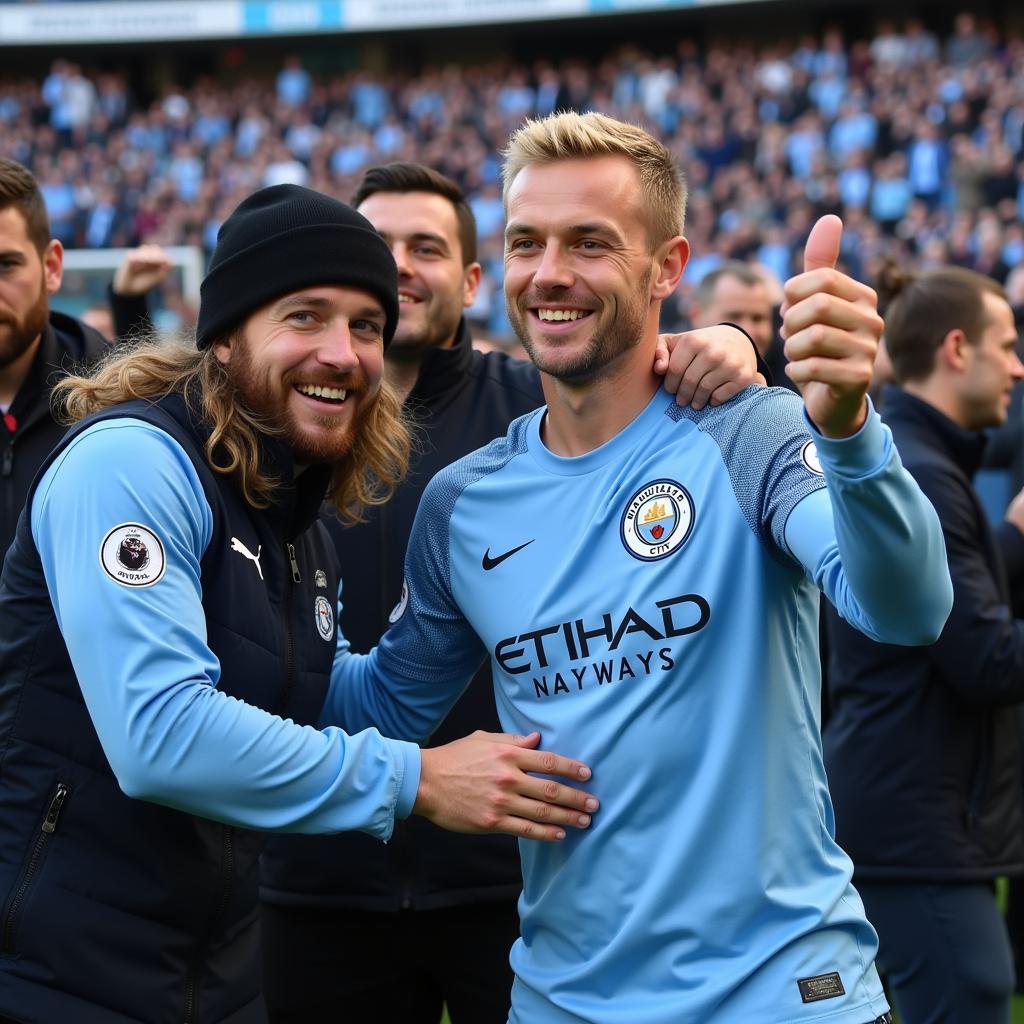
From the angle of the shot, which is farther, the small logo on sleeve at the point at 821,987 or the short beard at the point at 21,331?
the short beard at the point at 21,331

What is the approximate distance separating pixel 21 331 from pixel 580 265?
1.79 metres

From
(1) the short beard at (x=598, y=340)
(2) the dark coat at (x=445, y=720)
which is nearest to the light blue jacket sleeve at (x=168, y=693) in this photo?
(1) the short beard at (x=598, y=340)

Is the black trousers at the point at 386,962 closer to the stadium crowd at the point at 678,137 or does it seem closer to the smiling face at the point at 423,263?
the smiling face at the point at 423,263

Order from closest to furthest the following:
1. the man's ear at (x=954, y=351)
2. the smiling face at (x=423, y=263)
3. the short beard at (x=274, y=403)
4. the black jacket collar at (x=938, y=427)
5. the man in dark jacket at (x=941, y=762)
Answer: the short beard at (x=274, y=403) < the man in dark jacket at (x=941, y=762) < the smiling face at (x=423, y=263) < the black jacket collar at (x=938, y=427) < the man's ear at (x=954, y=351)

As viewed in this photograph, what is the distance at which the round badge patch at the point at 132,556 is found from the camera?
224 cm

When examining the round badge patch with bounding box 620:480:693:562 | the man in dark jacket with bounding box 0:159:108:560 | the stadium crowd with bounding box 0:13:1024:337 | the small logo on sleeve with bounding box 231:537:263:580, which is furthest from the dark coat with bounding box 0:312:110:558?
the stadium crowd with bounding box 0:13:1024:337

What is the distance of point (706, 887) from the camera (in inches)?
89.4

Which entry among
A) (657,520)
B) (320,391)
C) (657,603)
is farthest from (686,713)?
(320,391)

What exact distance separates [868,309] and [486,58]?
34.0 metres

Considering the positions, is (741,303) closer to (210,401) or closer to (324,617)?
(324,617)

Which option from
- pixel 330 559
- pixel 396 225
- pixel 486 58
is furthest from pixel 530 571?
pixel 486 58

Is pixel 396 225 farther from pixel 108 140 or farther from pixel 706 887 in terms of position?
pixel 108 140

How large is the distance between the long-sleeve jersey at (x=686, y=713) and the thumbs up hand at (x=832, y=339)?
31 cm

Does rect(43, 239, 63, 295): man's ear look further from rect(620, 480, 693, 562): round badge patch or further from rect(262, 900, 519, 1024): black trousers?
rect(620, 480, 693, 562): round badge patch
